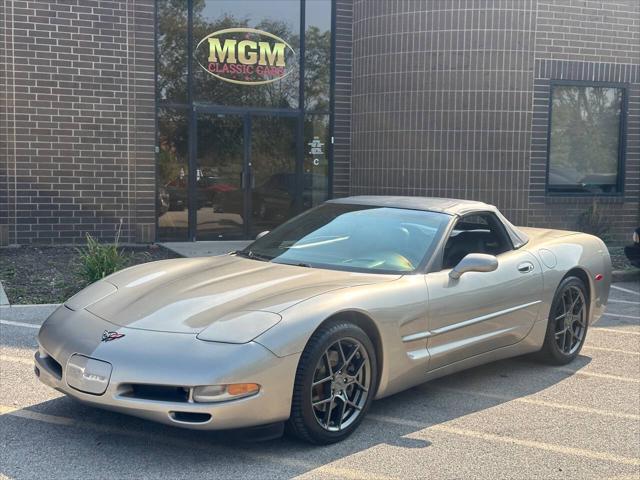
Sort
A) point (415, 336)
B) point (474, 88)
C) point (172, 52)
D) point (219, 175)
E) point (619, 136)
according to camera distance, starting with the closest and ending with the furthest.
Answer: point (415, 336) < point (172, 52) < point (474, 88) < point (219, 175) < point (619, 136)

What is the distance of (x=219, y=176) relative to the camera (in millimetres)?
13000

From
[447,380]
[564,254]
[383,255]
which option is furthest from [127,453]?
[564,254]

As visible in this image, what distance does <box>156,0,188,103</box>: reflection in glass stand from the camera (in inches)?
495

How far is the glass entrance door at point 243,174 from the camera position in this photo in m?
12.9

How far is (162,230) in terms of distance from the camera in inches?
504

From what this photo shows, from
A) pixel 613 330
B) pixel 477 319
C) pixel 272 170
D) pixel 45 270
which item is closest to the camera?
pixel 477 319

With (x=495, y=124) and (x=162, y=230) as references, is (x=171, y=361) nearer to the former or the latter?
Result: (x=162, y=230)

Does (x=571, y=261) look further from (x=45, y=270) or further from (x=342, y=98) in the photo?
(x=342, y=98)

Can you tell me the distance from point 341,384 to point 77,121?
351 inches

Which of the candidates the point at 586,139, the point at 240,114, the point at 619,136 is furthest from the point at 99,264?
the point at 619,136

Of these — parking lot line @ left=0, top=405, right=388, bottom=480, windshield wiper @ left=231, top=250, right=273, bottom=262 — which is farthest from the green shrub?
parking lot line @ left=0, top=405, right=388, bottom=480

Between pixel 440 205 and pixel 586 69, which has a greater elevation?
pixel 586 69

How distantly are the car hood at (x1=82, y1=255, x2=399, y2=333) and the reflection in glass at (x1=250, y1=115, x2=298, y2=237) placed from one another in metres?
7.92

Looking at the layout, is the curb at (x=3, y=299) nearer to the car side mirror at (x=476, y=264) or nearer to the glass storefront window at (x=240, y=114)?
the glass storefront window at (x=240, y=114)
